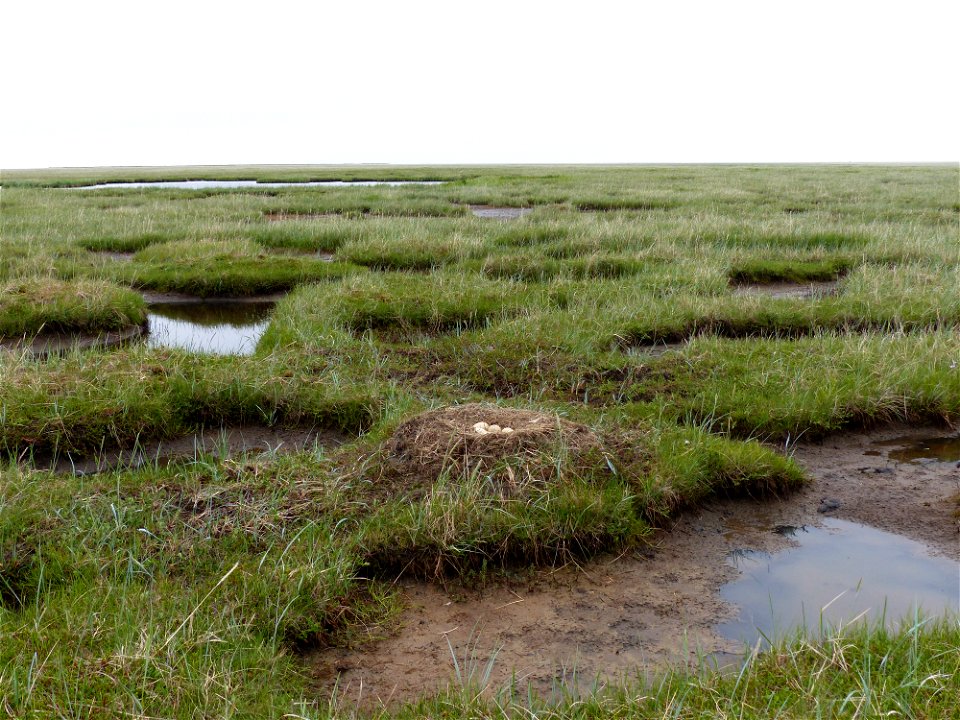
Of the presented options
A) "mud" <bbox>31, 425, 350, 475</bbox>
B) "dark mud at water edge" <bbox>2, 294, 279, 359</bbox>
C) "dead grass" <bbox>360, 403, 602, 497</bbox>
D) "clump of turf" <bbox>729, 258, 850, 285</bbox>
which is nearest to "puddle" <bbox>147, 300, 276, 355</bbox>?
"dark mud at water edge" <bbox>2, 294, 279, 359</bbox>

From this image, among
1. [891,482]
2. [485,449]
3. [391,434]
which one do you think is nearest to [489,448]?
[485,449]

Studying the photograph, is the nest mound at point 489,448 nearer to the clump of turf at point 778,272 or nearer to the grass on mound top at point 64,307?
the grass on mound top at point 64,307

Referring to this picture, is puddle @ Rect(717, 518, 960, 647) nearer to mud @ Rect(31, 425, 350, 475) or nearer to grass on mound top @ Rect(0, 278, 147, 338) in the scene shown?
mud @ Rect(31, 425, 350, 475)

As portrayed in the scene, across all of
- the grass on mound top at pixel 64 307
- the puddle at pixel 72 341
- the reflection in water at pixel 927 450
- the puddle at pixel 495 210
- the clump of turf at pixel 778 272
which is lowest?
the reflection in water at pixel 927 450

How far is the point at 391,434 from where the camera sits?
4.67 meters

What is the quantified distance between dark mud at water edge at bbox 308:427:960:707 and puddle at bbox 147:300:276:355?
4.49 meters

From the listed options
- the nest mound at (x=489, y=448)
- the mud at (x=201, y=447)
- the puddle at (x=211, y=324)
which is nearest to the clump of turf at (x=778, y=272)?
the puddle at (x=211, y=324)

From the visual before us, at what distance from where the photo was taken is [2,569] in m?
3.36

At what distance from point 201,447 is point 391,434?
1.36 m

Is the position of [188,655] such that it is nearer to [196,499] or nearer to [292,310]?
[196,499]

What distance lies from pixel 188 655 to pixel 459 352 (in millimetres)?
4255

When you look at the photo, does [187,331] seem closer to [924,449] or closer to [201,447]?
[201,447]

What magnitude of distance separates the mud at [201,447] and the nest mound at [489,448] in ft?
2.05

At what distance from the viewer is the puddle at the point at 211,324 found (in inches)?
303
